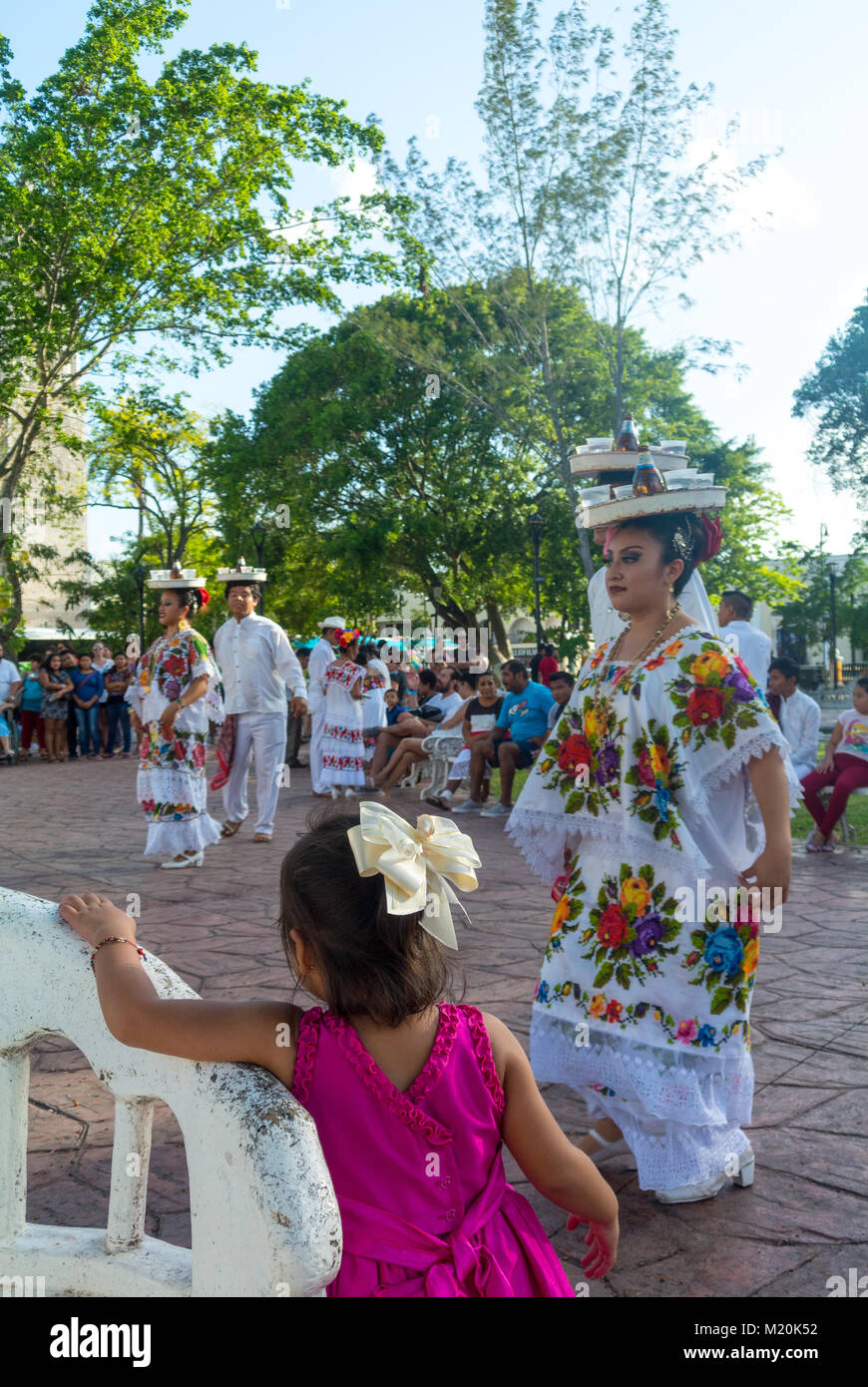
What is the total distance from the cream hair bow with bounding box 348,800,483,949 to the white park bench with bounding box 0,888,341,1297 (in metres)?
0.30

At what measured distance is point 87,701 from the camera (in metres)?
19.3

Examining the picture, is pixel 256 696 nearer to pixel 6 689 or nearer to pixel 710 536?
pixel 710 536

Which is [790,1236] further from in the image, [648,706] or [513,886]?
→ [513,886]

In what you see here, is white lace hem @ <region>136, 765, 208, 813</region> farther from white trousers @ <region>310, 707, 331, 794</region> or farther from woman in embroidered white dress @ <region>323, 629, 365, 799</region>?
white trousers @ <region>310, 707, 331, 794</region>

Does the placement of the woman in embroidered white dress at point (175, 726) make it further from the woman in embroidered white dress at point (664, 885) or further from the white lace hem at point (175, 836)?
the woman in embroidered white dress at point (664, 885)

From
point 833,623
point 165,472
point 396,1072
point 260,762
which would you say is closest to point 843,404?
point 833,623

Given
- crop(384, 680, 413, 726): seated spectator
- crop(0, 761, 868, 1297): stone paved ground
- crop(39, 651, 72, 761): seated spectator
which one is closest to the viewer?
crop(0, 761, 868, 1297): stone paved ground

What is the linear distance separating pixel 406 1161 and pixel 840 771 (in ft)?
26.6

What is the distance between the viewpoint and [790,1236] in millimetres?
2912

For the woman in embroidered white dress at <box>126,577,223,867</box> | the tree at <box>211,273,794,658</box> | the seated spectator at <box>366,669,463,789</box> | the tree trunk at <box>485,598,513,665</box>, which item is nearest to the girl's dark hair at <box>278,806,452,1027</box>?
the woman in embroidered white dress at <box>126,577,223,867</box>

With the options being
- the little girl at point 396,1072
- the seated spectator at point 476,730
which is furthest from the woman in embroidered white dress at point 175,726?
the little girl at point 396,1072

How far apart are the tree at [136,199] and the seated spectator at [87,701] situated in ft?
8.51

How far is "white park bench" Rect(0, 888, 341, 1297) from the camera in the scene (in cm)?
130
